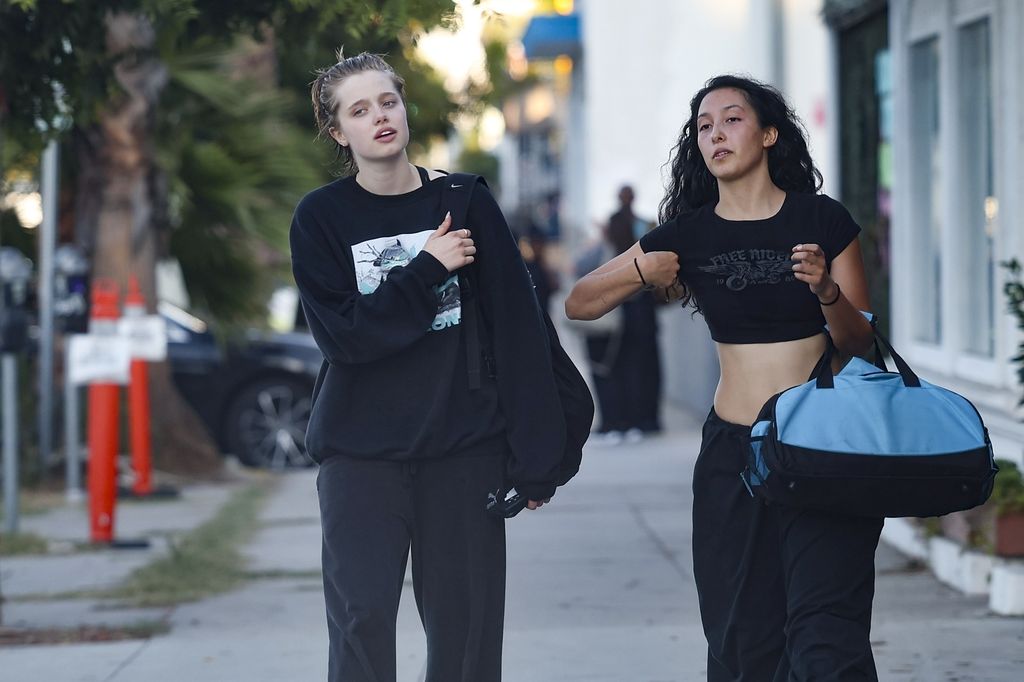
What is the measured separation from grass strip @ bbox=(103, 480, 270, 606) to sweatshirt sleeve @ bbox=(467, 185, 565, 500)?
146 inches

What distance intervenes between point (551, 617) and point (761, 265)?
3.05 metres

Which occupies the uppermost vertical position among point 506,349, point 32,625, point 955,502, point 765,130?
Result: point 765,130

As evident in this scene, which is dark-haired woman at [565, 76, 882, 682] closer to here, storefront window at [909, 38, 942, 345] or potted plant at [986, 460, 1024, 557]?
potted plant at [986, 460, 1024, 557]

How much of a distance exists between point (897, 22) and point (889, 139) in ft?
2.36

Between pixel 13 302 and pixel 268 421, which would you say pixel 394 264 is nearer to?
pixel 13 302

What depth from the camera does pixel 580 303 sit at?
3.92 metres

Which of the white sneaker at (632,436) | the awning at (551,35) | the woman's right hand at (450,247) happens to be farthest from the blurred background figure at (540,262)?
the woman's right hand at (450,247)

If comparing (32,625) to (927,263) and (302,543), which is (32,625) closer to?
(302,543)

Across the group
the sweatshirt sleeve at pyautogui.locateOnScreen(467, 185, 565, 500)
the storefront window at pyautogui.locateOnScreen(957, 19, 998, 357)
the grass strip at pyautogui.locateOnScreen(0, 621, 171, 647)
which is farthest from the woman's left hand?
the storefront window at pyautogui.locateOnScreen(957, 19, 998, 357)

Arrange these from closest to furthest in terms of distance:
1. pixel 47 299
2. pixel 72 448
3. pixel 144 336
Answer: pixel 144 336, pixel 72 448, pixel 47 299

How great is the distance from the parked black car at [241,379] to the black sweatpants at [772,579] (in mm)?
8298

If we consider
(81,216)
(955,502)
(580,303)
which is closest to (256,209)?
(81,216)

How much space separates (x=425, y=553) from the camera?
3.73m

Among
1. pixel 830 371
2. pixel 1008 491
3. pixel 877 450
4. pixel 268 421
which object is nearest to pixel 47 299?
pixel 268 421
